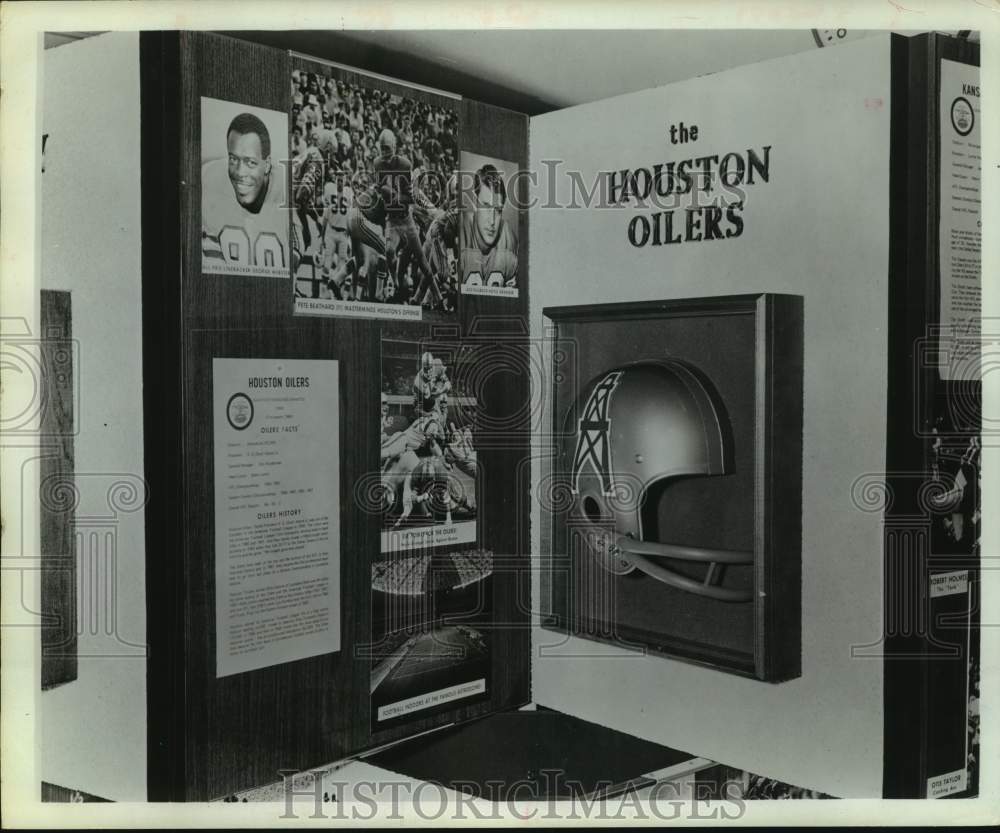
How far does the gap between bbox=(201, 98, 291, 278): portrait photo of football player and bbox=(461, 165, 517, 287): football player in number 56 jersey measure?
22cm

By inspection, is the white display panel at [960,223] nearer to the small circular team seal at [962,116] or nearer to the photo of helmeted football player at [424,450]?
the small circular team seal at [962,116]

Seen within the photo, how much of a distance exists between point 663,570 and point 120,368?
61 centimetres

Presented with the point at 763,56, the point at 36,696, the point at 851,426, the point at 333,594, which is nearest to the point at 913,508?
the point at 851,426

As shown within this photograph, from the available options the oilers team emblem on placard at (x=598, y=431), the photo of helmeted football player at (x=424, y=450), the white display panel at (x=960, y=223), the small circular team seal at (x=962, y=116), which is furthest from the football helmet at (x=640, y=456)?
the small circular team seal at (x=962, y=116)

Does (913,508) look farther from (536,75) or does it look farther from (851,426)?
(536,75)

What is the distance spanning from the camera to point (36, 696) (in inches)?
40.1

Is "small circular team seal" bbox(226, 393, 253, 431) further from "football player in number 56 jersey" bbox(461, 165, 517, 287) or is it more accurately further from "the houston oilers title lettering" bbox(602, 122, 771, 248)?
"the houston oilers title lettering" bbox(602, 122, 771, 248)

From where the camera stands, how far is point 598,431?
1139 mm

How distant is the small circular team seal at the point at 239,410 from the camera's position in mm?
997

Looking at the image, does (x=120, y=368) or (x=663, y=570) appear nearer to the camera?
(x=120, y=368)

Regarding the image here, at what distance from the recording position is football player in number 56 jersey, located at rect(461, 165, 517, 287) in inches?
45.4

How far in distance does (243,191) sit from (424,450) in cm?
34

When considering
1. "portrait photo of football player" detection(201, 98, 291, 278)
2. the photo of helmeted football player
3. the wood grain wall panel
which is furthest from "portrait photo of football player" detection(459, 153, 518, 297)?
the wood grain wall panel
